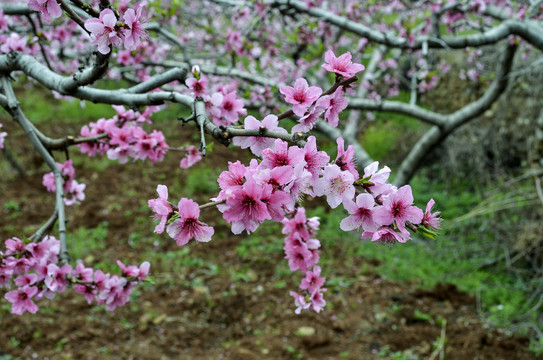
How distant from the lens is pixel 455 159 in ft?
20.8

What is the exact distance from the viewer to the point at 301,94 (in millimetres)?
1249

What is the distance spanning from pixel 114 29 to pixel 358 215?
86 centimetres

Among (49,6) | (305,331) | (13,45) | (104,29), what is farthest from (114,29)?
(305,331)

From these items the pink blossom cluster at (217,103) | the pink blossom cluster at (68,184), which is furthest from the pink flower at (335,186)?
the pink blossom cluster at (68,184)

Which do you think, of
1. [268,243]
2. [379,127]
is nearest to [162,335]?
[268,243]

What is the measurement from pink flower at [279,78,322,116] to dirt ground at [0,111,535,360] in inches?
93.3

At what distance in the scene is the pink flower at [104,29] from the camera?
1146 mm

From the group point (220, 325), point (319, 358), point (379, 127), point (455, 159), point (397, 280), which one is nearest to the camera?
point (319, 358)

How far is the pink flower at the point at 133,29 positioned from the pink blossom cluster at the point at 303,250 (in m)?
0.88

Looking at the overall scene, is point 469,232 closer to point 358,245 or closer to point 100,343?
point 358,245

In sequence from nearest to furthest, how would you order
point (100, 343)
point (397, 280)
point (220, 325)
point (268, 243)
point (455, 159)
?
point (100, 343) → point (220, 325) → point (397, 280) → point (268, 243) → point (455, 159)

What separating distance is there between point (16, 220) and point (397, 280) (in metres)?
4.60

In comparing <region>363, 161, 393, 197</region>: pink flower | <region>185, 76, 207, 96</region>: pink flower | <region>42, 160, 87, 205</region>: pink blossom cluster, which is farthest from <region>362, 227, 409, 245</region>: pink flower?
<region>42, 160, 87, 205</region>: pink blossom cluster

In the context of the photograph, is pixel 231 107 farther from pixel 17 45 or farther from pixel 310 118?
pixel 17 45
